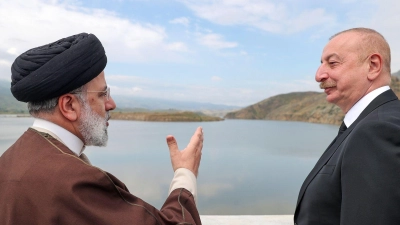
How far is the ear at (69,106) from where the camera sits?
4.32ft

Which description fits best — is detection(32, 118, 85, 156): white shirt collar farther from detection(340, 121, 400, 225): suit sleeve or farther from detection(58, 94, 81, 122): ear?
detection(340, 121, 400, 225): suit sleeve

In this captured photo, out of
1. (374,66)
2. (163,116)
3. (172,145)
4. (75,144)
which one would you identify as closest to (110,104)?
(75,144)

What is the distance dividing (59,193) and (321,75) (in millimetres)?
1484

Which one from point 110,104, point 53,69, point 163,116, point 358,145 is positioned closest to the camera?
point 53,69

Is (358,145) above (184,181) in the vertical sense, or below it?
above

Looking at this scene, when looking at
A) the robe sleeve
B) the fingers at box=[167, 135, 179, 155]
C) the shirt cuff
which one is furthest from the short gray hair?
the shirt cuff

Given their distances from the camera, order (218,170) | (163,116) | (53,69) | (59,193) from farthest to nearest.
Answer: (163,116)
(218,170)
(53,69)
(59,193)

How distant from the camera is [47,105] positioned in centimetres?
131

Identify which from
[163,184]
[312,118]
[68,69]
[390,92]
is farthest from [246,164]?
[312,118]

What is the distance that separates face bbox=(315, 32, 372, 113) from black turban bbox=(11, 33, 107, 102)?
127cm

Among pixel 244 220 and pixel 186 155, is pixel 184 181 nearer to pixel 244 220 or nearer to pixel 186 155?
pixel 186 155

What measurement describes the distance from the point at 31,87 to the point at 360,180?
4.69 feet

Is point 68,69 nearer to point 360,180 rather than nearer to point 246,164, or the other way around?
point 360,180

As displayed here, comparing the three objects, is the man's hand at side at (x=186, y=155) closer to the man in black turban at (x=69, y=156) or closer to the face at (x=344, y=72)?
the man in black turban at (x=69, y=156)
